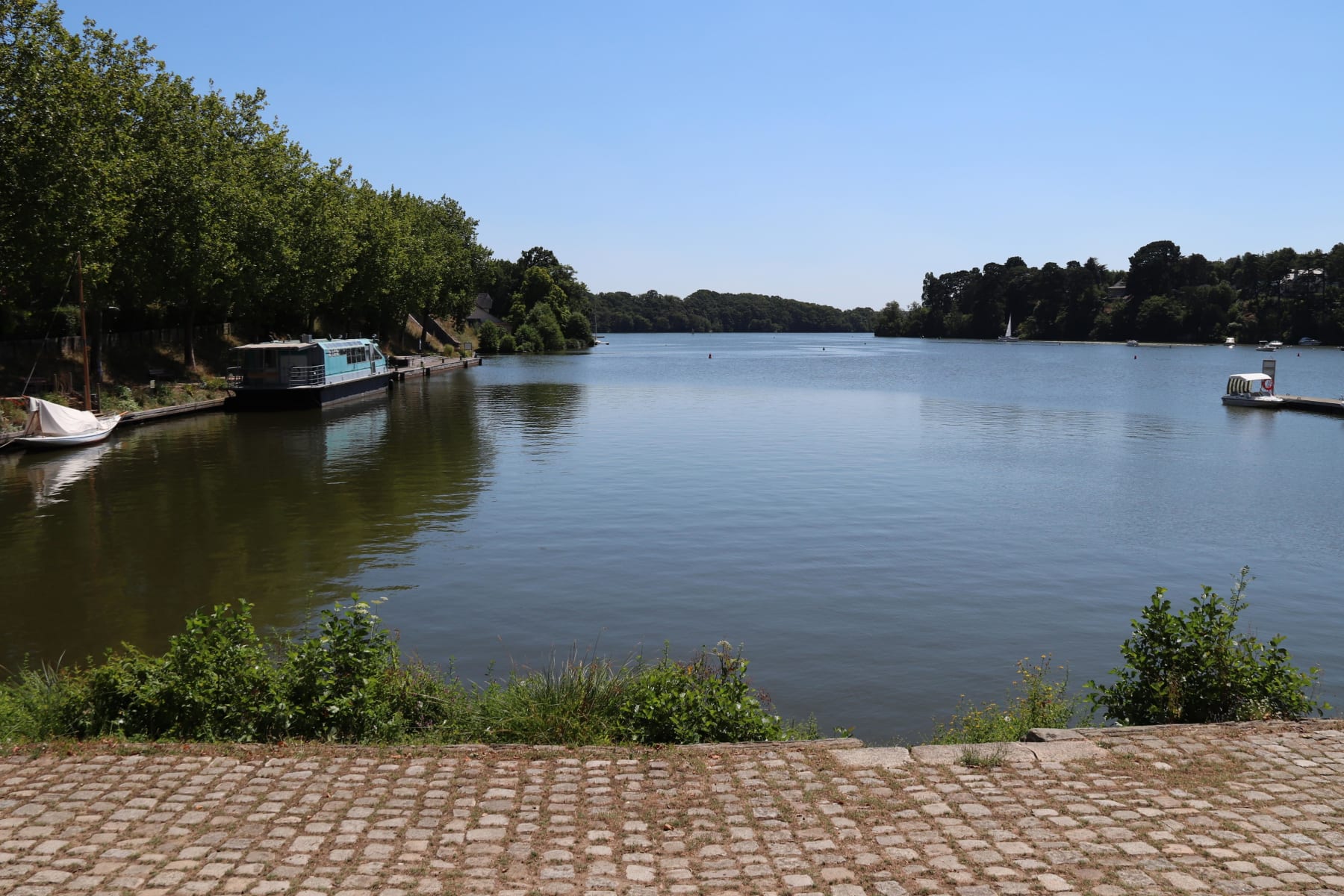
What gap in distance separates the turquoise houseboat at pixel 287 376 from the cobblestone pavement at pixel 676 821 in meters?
40.3

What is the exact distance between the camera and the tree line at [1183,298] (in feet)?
496

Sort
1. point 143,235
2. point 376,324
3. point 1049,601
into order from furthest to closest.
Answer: point 376,324 → point 143,235 → point 1049,601

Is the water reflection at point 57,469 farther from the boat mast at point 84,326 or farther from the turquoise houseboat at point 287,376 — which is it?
the turquoise houseboat at point 287,376

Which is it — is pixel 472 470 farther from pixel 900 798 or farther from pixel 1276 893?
pixel 1276 893

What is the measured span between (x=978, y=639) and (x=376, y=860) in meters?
9.03

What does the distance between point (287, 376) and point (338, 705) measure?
4130 cm

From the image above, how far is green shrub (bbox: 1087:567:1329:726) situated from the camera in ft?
27.3

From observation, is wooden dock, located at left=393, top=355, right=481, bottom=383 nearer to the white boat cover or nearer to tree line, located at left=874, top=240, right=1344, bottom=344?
the white boat cover

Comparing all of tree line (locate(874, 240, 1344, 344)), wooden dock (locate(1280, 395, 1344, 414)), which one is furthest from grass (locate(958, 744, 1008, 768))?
tree line (locate(874, 240, 1344, 344))

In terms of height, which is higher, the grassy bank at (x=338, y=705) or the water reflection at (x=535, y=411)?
the grassy bank at (x=338, y=705)

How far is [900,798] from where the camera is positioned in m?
6.41

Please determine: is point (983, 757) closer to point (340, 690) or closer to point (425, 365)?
point (340, 690)

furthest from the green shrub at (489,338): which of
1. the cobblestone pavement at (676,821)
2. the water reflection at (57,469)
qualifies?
the cobblestone pavement at (676,821)

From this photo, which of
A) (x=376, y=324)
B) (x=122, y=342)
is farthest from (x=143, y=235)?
(x=376, y=324)
